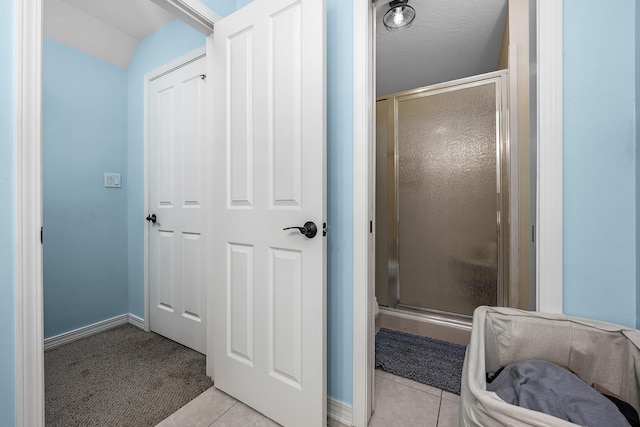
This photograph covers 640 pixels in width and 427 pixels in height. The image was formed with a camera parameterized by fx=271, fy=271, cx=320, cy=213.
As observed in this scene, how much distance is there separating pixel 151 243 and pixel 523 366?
7.88ft

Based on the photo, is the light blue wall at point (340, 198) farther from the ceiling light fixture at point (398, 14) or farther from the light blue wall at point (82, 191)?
the light blue wall at point (82, 191)

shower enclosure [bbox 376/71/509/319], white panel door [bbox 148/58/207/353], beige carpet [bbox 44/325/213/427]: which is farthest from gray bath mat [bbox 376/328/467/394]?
white panel door [bbox 148/58/207/353]

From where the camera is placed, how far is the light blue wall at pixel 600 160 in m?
0.85

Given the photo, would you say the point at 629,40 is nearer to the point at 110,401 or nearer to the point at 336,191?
the point at 336,191

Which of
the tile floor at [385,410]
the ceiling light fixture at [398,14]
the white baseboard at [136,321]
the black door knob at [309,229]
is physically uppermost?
the ceiling light fixture at [398,14]

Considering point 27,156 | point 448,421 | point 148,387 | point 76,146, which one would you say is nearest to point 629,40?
point 448,421

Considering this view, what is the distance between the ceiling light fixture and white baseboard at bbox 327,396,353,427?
2.40m

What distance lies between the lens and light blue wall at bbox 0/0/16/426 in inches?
33.5

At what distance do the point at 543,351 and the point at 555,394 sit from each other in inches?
8.6

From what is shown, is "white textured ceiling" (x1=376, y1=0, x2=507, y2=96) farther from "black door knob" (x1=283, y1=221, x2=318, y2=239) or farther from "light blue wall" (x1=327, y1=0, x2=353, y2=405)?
"black door knob" (x1=283, y1=221, x2=318, y2=239)

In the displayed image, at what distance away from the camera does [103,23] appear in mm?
2049

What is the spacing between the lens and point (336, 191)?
1270 mm

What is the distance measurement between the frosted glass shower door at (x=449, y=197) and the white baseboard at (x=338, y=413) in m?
1.23

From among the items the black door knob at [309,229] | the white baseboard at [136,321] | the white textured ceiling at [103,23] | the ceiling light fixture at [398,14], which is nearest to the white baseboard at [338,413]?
the black door knob at [309,229]
